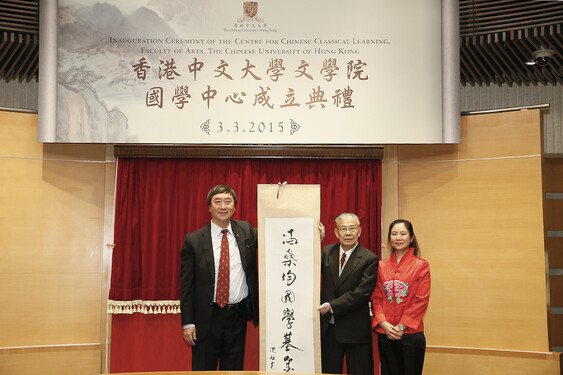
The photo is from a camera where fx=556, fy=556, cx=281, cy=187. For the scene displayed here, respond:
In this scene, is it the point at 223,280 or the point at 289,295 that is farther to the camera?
the point at 223,280

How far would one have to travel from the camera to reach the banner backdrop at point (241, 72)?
411 cm

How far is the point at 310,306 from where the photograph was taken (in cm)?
333

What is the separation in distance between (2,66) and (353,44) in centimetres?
316

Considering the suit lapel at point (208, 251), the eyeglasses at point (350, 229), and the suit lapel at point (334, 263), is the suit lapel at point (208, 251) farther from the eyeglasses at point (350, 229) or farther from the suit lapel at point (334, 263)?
the eyeglasses at point (350, 229)

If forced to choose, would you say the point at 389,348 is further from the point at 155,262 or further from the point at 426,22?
the point at 426,22

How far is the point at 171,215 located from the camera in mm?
4414

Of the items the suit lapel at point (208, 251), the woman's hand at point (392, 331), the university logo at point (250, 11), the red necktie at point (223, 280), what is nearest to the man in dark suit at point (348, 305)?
the woman's hand at point (392, 331)

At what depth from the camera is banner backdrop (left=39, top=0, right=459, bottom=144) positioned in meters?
4.11

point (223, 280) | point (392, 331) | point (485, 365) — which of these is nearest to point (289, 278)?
point (223, 280)

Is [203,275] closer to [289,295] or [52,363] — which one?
[289,295]

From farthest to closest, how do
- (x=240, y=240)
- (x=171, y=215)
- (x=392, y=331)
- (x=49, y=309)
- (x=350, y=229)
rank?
1. (x=171, y=215)
2. (x=49, y=309)
3. (x=240, y=240)
4. (x=350, y=229)
5. (x=392, y=331)

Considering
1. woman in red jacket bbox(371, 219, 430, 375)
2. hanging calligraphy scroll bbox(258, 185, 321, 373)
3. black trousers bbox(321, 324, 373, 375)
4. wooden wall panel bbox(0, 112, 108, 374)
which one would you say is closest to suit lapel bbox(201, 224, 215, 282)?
hanging calligraphy scroll bbox(258, 185, 321, 373)

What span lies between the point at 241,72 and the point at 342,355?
7.02ft

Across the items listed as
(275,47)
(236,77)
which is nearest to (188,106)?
(236,77)
